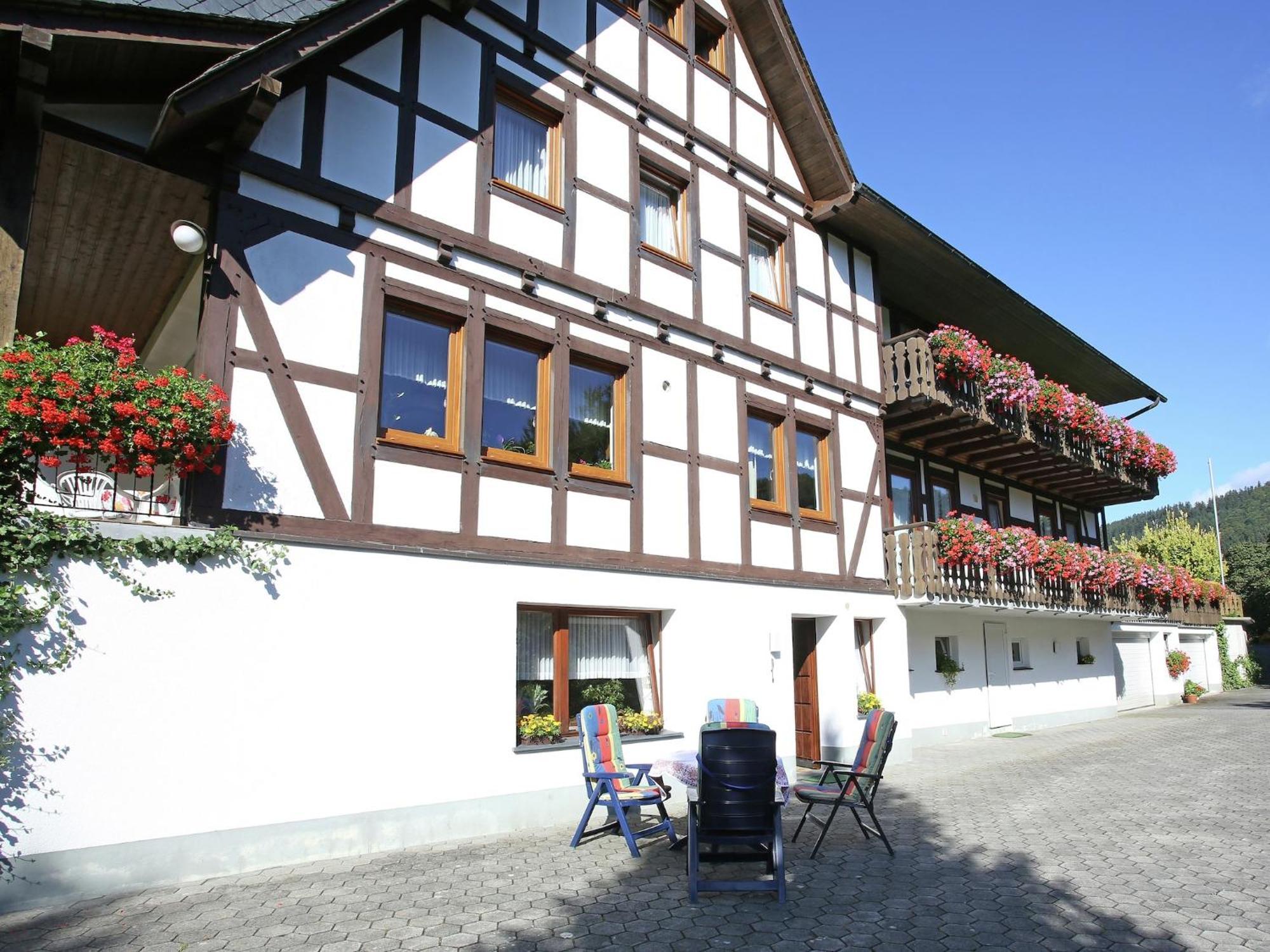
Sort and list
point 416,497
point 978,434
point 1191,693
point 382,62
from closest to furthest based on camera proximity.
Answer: point 416,497
point 382,62
point 978,434
point 1191,693

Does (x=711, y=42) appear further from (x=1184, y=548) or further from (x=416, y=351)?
(x=1184, y=548)

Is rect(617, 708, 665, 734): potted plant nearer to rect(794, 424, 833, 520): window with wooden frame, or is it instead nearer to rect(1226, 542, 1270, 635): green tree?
rect(794, 424, 833, 520): window with wooden frame

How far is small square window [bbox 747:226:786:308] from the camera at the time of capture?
43.1 feet

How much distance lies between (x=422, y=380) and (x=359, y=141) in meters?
2.37

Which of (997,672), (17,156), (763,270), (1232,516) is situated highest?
(1232,516)

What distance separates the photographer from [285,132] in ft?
26.2

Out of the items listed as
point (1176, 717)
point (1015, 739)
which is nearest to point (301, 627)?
point (1015, 739)

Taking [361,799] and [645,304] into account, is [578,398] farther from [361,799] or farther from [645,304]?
[361,799]

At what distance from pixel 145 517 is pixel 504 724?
371 cm

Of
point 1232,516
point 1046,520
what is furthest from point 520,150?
point 1232,516

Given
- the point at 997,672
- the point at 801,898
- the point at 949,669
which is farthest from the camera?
the point at 997,672

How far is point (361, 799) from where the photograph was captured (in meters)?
7.39

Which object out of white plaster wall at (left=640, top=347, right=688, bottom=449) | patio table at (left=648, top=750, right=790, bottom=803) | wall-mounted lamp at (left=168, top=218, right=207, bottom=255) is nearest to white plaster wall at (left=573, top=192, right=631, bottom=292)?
white plaster wall at (left=640, top=347, right=688, bottom=449)

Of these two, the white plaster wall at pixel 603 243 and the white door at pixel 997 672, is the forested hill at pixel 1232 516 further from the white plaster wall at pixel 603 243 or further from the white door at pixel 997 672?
the white plaster wall at pixel 603 243
